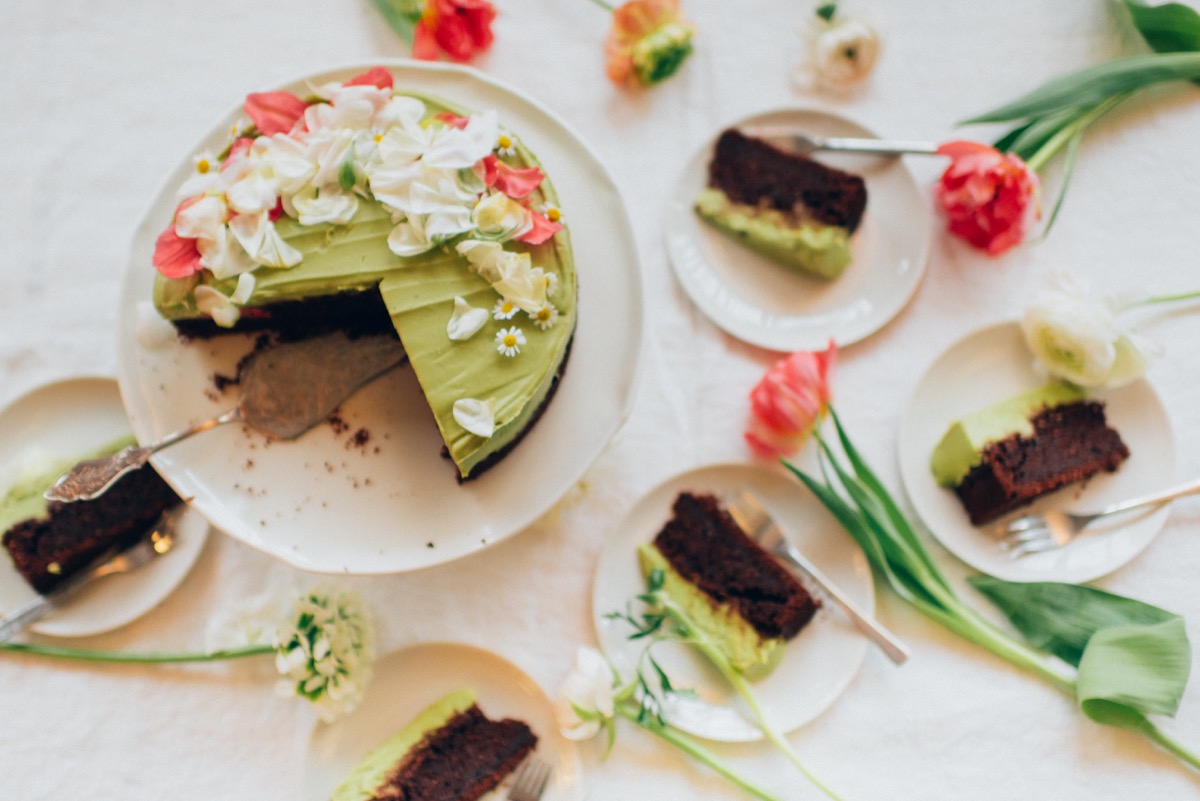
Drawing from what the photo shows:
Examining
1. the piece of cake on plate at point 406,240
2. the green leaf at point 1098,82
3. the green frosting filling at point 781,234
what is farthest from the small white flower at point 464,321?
the green leaf at point 1098,82

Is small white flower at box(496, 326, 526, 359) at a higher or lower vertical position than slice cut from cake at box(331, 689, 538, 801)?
→ higher

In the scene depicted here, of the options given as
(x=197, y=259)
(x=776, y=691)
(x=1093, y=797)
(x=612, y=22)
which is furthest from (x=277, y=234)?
(x=1093, y=797)

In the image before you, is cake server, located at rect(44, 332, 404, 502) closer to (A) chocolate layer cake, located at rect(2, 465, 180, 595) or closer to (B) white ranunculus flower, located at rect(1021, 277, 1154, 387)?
(A) chocolate layer cake, located at rect(2, 465, 180, 595)

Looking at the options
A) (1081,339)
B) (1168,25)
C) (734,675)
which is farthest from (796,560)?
(1168,25)

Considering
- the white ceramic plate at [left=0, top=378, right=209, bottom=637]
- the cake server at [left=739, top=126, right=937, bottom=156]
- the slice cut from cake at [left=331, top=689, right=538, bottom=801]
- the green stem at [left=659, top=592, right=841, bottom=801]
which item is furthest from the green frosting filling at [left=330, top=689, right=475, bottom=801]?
the cake server at [left=739, top=126, right=937, bottom=156]

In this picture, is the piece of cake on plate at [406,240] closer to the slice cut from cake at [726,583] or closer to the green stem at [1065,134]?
the slice cut from cake at [726,583]

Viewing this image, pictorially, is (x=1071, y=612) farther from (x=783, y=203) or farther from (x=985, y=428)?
(x=783, y=203)

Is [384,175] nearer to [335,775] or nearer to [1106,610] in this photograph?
[335,775]
